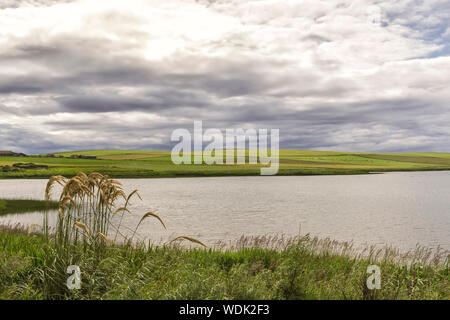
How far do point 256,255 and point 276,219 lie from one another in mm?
22447

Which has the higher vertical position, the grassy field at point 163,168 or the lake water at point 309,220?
the grassy field at point 163,168

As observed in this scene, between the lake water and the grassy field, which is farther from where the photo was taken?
the grassy field

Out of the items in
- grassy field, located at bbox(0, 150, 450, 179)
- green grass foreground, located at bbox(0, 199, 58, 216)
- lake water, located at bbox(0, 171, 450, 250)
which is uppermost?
grassy field, located at bbox(0, 150, 450, 179)

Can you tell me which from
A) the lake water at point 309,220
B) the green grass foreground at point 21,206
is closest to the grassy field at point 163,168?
the green grass foreground at point 21,206

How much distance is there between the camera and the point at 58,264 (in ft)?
26.0

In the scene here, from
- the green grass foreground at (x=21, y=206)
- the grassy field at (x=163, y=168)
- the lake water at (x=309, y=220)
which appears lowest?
the lake water at (x=309, y=220)

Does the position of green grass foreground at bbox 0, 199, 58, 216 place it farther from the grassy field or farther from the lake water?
the grassy field

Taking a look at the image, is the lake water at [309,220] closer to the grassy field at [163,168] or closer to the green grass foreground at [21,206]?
the green grass foreground at [21,206]

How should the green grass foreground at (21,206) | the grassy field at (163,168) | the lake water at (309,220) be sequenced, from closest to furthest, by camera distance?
1. the lake water at (309,220)
2. the green grass foreground at (21,206)
3. the grassy field at (163,168)

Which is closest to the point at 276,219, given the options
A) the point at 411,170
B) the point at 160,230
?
the point at 160,230

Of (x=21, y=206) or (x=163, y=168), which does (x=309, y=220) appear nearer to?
(x=21, y=206)

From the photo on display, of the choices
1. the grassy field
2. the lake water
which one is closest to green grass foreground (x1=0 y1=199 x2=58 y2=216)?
the lake water

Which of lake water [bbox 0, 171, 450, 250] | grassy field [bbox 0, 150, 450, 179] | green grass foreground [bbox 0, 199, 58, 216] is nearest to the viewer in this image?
lake water [bbox 0, 171, 450, 250]
